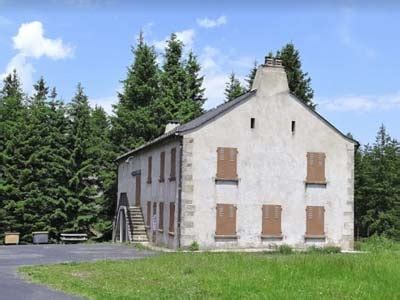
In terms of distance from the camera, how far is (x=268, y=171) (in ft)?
104

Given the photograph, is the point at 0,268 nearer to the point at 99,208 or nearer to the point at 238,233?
the point at 238,233

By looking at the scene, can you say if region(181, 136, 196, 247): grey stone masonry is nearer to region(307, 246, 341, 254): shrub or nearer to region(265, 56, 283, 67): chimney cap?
region(307, 246, 341, 254): shrub

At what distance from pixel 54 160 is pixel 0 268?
29413 millimetres

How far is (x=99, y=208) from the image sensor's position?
50.3 m

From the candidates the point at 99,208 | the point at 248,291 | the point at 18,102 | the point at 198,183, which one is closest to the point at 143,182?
the point at 198,183

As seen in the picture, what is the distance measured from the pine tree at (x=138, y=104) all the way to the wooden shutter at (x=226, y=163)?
821 inches

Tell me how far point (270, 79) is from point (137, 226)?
1209 cm

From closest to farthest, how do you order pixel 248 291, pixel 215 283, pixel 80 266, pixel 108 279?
1. pixel 248 291
2. pixel 215 283
3. pixel 108 279
4. pixel 80 266

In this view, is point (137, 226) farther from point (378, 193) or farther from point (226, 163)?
point (378, 193)

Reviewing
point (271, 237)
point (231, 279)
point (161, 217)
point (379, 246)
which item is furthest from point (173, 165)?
point (231, 279)

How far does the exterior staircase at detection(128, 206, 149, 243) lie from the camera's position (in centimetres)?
3650

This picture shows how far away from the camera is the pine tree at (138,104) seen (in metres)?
51.4

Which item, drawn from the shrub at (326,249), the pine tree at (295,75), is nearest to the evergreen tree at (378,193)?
the pine tree at (295,75)

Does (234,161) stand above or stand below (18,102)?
below
